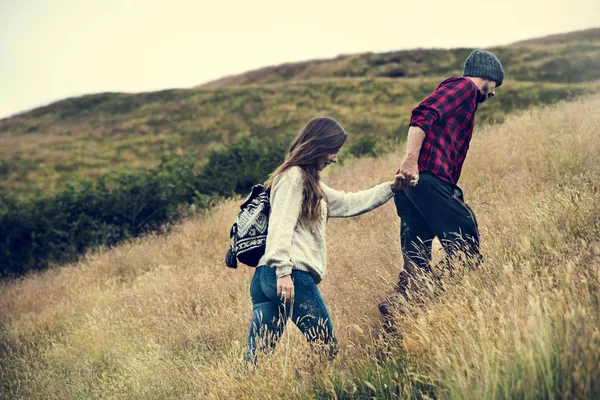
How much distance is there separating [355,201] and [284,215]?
765mm

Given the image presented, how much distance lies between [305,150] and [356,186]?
20.8 ft

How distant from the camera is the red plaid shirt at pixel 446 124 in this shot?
357 cm

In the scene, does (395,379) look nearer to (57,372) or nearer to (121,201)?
(57,372)

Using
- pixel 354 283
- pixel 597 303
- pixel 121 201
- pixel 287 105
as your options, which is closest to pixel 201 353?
pixel 354 283

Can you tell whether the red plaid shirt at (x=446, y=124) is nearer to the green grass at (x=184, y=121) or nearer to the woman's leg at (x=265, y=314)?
the woman's leg at (x=265, y=314)

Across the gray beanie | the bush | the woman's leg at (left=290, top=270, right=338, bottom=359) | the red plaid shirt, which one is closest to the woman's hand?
the woman's leg at (left=290, top=270, right=338, bottom=359)

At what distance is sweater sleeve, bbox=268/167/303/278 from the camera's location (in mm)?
3160

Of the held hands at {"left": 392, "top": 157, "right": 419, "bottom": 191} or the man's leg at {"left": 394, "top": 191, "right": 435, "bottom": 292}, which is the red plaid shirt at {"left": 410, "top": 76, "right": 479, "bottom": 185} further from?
the man's leg at {"left": 394, "top": 191, "right": 435, "bottom": 292}

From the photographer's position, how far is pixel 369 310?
13.7ft

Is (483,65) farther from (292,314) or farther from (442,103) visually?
A: (292,314)

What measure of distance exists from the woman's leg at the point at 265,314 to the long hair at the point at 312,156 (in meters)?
0.43

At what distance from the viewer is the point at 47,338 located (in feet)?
21.4

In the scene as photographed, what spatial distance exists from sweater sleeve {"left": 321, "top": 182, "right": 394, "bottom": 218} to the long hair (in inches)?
13.2

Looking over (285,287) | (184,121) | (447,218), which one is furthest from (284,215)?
(184,121)
